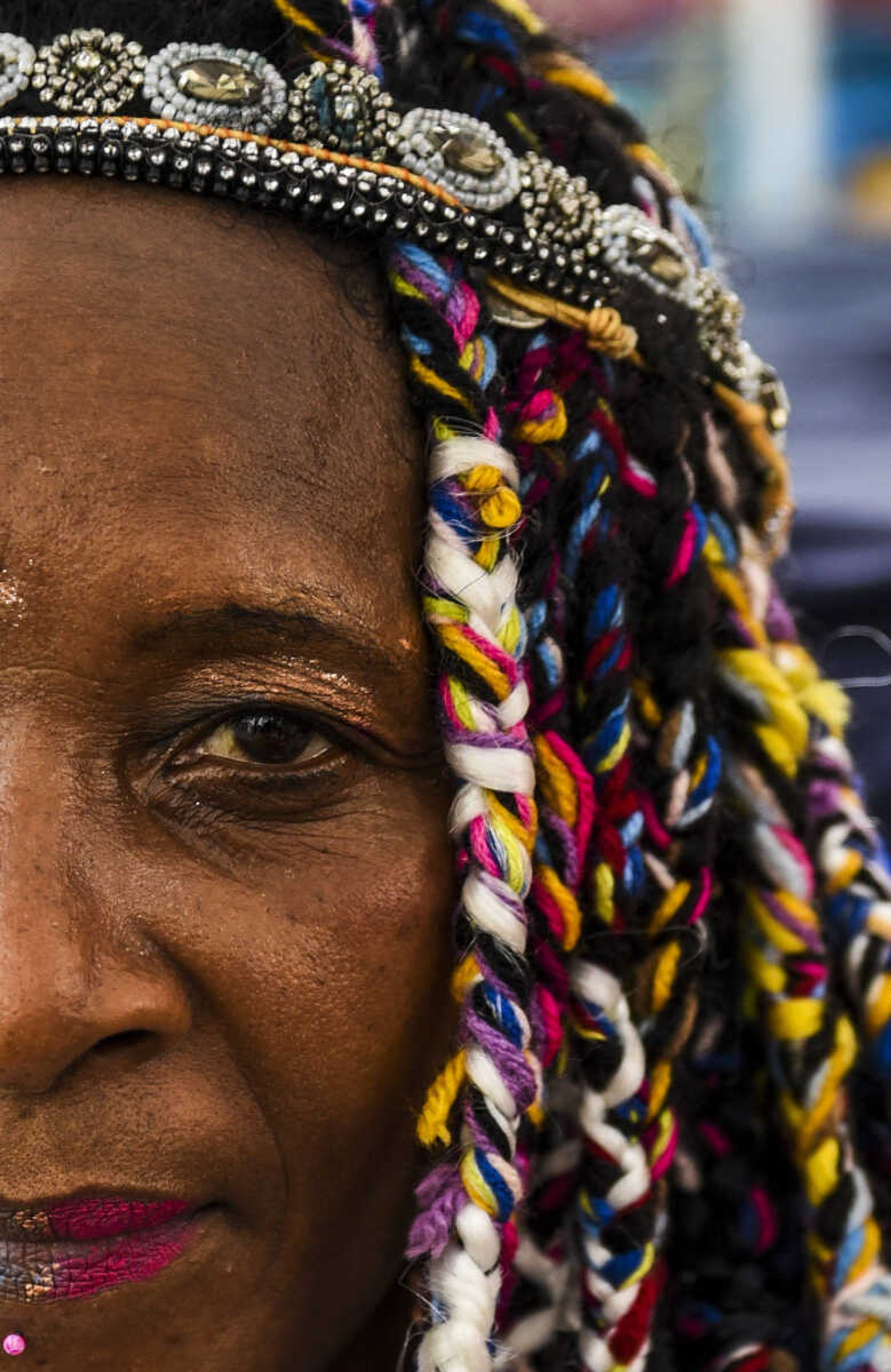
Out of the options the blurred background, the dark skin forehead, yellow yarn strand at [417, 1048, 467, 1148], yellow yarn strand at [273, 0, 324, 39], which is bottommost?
yellow yarn strand at [417, 1048, 467, 1148]

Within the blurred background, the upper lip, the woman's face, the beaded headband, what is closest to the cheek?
the woman's face

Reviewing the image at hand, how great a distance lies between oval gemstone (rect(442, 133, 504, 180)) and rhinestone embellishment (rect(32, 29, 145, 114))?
282 millimetres

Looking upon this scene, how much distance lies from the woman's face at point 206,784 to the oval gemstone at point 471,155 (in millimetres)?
131

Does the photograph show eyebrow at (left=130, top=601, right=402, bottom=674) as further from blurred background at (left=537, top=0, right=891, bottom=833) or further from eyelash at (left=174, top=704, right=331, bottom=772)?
blurred background at (left=537, top=0, right=891, bottom=833)

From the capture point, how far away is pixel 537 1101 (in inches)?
62.7

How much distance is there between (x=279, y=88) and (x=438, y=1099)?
2.97 ft

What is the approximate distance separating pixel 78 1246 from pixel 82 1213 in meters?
0.03

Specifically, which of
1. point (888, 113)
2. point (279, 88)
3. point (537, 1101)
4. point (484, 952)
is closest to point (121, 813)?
point (484, 952)

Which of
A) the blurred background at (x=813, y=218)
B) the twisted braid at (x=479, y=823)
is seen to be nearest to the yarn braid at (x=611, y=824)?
the twisted braid at (x=479, y=823)

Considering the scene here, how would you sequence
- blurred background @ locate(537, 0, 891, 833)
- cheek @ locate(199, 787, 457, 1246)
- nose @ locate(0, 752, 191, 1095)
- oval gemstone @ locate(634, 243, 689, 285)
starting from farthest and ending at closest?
blurred background @ locate(537, 0, 891, 833), oval gemstone @ locate(634, 243, 689, 285), cheek @ locate(199, 787, 457, 1246), nose @ locate(0, 752, 191, 1095)

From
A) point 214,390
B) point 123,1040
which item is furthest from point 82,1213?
point 214,390

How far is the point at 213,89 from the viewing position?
160 cm

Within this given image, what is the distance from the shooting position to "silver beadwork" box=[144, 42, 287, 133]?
1.59 meters

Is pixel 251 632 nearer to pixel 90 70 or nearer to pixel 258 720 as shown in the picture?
pixel 258 720
